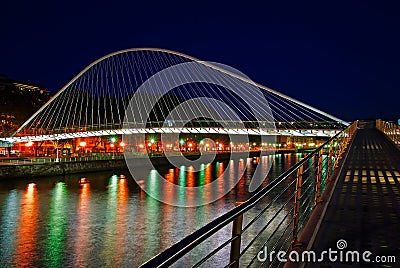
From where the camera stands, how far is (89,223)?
607 inches

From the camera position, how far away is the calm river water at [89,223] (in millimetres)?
11117

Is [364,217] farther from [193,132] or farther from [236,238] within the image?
[193,132]

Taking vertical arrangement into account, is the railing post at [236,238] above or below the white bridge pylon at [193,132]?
below

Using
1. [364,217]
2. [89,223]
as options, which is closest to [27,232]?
[89,223]

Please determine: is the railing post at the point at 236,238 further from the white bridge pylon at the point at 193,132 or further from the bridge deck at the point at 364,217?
the white bridge pylon at the point at 193,132

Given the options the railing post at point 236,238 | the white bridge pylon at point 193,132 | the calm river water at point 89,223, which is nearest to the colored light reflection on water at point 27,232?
the calm river water at point 89,223

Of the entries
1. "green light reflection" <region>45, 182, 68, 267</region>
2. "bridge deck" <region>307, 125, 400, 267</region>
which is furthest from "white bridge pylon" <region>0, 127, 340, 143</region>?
"bridge deck" <region>307, 125, 400, 267</region>

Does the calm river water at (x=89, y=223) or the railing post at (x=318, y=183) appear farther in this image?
the calm river water at (x=89, y=223)

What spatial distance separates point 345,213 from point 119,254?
23.9 ft

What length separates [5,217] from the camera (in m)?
16.7

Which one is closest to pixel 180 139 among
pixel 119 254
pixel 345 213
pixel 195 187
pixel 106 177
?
pixel 106 177

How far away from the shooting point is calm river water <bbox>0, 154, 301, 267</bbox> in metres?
11.1

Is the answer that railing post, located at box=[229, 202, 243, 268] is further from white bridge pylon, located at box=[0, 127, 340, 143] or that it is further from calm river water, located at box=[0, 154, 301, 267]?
white bridge pylon, located at box=[0, 127, 340, 143]

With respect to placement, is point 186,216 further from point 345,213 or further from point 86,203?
point 345,213
